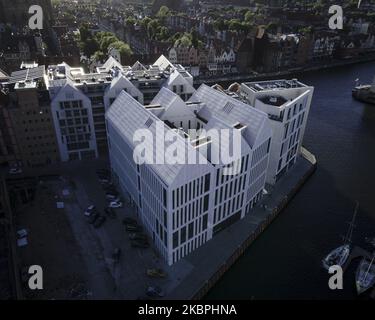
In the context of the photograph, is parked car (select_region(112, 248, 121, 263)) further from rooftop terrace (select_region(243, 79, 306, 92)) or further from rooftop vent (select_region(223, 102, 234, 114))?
rooftop terrace (select_region(243, 79, 306, 92))

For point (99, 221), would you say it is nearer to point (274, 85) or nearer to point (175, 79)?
point (175, 79)

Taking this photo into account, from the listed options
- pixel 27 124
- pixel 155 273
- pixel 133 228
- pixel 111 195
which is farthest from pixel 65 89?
pixel 155 273

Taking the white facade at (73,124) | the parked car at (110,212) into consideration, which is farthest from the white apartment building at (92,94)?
the parked car at (110,212)

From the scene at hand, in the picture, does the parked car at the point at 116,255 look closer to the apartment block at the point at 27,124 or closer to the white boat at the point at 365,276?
the apartment block at the point at 27,124

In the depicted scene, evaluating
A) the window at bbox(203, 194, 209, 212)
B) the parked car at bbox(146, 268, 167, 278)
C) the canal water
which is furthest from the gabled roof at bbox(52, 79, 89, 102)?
the canal water

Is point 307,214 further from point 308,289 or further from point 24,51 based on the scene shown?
point 24,51

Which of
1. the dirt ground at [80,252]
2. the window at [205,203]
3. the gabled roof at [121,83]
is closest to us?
the dirt ground at [80,252]
